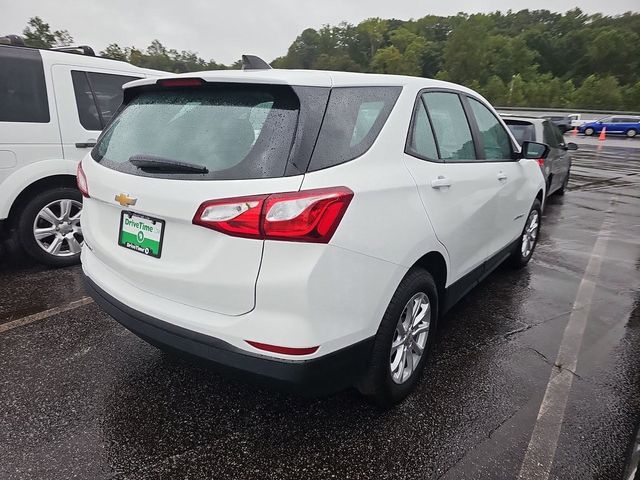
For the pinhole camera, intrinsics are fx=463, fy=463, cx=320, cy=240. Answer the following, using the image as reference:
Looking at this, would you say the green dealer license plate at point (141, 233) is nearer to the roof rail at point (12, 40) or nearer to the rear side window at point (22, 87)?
the rear side window at point (22, 87)

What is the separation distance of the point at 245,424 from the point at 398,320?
0.95m

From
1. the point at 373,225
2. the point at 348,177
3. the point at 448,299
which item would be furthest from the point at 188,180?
the point at 448,299

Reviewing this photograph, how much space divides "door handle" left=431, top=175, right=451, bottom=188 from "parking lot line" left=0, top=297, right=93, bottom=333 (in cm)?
291

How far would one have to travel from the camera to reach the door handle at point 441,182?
2515 mm

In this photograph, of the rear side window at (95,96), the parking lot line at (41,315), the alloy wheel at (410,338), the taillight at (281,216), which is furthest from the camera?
the rear side window at (95,96)

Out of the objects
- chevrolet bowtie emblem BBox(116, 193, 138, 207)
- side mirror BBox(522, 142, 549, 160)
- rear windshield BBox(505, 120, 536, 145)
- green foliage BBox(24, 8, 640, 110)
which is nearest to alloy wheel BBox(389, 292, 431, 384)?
chevrolet bowtie emblem BBox(116, 193, 138, 207)

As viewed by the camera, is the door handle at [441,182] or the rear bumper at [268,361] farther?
the door handle at [441,182]

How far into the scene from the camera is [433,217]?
97.9 inches

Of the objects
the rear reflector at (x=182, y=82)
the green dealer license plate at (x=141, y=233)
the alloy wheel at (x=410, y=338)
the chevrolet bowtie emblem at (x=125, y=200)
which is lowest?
the alloy wheel at (x=410, y=338)

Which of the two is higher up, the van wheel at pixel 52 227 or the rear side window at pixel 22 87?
the rear side window at pixel 22 87

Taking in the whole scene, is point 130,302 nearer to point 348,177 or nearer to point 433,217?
point 348,177

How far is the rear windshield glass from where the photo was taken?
191cm

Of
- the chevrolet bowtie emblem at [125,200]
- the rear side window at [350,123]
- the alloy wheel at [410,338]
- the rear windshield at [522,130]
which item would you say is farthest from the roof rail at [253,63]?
the rear windshield at [522,130]

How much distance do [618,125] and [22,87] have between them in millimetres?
36409
